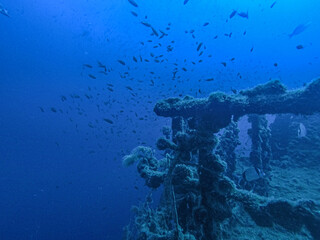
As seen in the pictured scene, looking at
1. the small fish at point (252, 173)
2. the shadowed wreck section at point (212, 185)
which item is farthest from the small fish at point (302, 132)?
the small fish at point (252, 173)

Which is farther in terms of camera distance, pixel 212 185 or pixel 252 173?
pixel 252 173

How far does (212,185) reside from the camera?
5.04m

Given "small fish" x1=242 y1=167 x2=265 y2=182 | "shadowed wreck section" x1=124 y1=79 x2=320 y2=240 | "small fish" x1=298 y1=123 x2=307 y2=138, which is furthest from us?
"small fish" x1=298 y1=123 x2=307 y2=138

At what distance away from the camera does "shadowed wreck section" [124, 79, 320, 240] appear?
438cm

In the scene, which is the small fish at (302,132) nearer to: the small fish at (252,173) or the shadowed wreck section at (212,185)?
the shadowed wreck section at (212,185)

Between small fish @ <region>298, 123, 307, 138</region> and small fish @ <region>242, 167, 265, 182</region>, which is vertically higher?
small fish @ <region>298, 123, 307, 138</region>

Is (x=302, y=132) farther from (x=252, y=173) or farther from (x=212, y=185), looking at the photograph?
(x=212, y=185)

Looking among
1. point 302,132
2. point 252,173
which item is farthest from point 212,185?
point 302,132

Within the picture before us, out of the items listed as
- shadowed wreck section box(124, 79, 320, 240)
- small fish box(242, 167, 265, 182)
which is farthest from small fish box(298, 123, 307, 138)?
small fish box(242, 167, 265, 182)

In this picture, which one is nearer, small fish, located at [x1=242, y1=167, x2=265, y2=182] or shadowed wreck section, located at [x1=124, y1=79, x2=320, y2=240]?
shadowed wreck section, located at [x1=124, y1=79, x2=320, y2=240]

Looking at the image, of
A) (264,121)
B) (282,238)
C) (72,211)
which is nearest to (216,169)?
(282,238)

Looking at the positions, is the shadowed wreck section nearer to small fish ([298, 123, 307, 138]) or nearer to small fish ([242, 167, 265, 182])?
small fish ([242, 167, 265, 182])

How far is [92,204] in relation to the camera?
1923 inches

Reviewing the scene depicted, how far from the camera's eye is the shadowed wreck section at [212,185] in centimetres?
438
